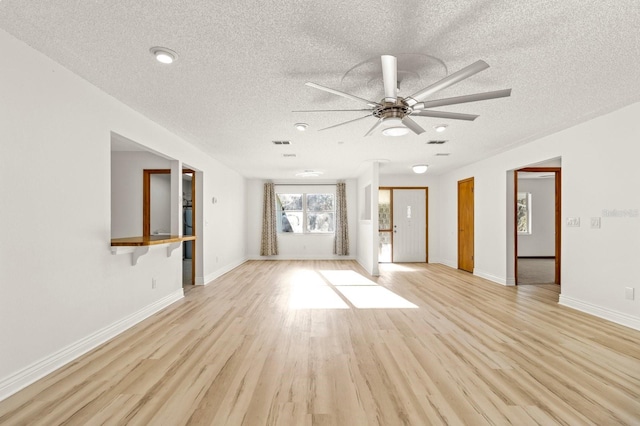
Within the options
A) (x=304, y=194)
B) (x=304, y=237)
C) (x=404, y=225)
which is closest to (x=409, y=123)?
(x=404, y=225)

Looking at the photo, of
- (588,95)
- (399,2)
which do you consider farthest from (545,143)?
(399,2)

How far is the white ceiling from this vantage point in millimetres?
1867

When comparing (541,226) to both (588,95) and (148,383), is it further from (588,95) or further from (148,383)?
(148,383)

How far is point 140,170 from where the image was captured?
5.37m

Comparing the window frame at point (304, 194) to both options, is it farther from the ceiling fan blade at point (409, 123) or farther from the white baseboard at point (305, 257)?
the ceiling fan blade at point (409, 123)

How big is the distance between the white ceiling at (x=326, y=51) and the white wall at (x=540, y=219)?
22.4 feet

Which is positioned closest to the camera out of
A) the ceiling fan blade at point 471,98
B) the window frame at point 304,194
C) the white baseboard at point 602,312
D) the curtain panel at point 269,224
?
the ceiling fan blade at point 471,98

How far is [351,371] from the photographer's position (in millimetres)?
2340

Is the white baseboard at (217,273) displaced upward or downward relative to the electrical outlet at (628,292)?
downward

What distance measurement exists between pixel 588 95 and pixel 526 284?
372 centimetres

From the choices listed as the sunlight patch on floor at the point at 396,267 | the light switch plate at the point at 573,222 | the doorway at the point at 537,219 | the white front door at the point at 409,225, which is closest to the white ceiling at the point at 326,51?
the light switch plate at the point at 573,222

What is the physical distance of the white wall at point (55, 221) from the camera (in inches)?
80.9

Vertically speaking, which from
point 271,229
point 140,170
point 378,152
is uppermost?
point 378,152

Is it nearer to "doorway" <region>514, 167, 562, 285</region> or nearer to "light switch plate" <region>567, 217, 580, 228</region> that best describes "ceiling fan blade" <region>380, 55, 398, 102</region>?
"light switch plate" <region>567, 217, 580, 228</region>
